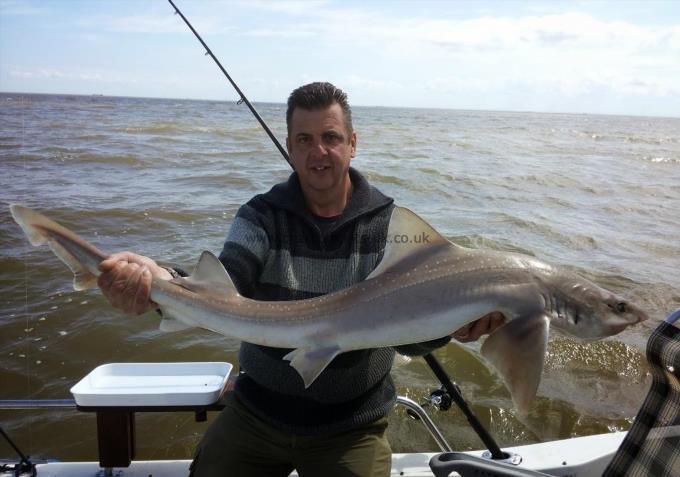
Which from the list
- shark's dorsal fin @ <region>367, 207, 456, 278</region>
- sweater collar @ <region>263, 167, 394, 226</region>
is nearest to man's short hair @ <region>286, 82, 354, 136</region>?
sweater collar @ <region>263, 167, 394, 226</region>

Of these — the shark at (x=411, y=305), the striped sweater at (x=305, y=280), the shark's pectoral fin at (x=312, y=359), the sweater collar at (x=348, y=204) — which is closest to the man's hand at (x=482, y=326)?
the shark at (x=411, y=305)

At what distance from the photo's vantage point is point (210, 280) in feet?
8.49

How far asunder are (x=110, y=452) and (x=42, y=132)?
1102 inches

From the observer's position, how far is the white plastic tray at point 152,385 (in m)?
3.01

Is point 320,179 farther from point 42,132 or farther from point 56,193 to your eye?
point 42,132

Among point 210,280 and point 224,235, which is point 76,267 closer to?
point 210,280

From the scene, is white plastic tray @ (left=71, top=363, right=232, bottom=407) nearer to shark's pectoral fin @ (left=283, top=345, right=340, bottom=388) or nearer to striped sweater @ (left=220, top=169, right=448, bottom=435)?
striped sweater @ (left=220, top=169, right=448, bottom=435)

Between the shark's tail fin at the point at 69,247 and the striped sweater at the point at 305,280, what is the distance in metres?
0.65

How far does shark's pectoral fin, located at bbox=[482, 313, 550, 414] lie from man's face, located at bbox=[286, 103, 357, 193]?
1357 millimetres

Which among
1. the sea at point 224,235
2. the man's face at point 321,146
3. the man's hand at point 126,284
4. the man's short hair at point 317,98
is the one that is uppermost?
the man's short hair at point 317,98

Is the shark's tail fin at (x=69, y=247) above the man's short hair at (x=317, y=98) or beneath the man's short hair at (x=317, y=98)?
beneath

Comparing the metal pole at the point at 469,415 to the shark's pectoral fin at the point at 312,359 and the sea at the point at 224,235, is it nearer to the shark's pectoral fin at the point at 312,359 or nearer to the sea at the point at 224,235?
the shark's pectoral fin at the point at 312,359

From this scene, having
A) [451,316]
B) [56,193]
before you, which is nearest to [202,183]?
[56,193]

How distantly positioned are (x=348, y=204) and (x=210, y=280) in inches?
38.2
